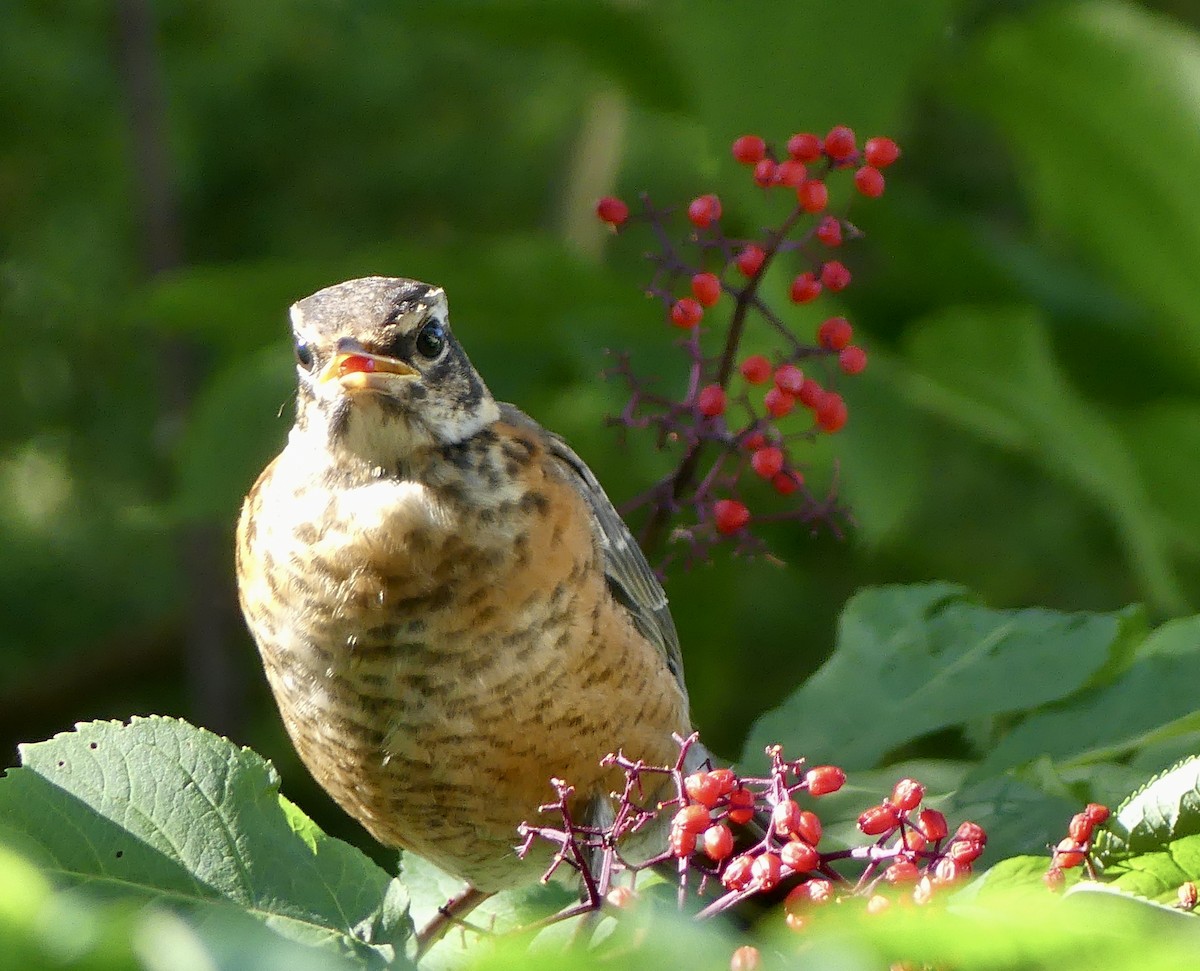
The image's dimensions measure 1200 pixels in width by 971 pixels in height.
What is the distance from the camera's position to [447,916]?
185 centimetres

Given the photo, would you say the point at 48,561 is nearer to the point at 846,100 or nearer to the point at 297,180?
the point at 297,180

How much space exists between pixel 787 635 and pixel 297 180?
208 cm

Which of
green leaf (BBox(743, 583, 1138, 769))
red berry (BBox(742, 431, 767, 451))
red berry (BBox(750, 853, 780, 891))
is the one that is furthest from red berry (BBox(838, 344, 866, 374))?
red berry (BBox(750, 853, 780, 891))

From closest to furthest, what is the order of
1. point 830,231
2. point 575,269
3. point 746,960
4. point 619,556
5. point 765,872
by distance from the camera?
1. point 746,960
2. point 765,872
3. point 830,231
4. point 619,556
5. point 575,269

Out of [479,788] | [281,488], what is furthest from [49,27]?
[479,788]

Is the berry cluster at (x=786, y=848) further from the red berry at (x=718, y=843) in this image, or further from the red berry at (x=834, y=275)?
the red berry at (x=834, y=275)

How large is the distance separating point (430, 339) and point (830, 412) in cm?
55

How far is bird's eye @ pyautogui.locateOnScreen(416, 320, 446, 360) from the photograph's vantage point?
204 centimetres

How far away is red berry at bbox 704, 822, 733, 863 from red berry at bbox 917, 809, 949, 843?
0.60 ft

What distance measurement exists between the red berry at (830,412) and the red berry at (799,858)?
0.69 meters

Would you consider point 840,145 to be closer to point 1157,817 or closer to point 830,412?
point 830,412

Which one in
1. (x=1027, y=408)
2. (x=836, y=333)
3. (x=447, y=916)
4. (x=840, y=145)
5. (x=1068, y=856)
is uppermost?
(x=840, y=145)

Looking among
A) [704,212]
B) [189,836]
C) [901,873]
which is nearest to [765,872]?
[901,873]

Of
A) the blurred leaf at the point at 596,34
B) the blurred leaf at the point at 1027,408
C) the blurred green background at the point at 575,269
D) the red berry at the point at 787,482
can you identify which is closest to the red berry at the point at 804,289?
the red berry at the point at 787,482
